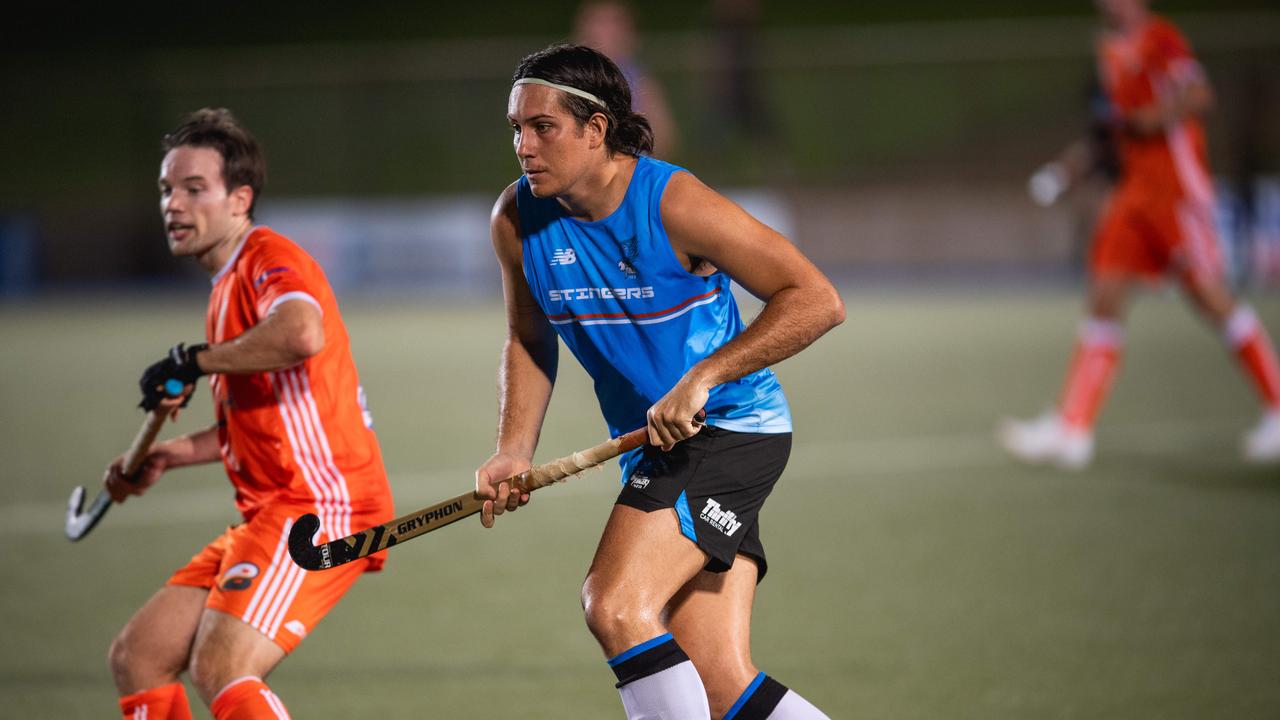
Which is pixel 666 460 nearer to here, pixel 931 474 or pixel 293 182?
pixel 931 474

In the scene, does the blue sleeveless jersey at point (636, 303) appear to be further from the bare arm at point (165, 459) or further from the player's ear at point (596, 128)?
the bare arm at point (165, 459)

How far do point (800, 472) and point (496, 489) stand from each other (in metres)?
4.88

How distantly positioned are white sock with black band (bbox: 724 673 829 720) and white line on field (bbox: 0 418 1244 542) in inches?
159

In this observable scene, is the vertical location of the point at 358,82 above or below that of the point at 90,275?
above

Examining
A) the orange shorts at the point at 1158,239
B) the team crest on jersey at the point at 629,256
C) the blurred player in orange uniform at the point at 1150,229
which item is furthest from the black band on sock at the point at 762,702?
the orange shorts at the point at 1158,239

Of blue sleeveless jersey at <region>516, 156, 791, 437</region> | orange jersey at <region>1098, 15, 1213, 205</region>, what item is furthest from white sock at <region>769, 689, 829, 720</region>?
orange jersey at <region>1098, 15, 1213, 205</region>

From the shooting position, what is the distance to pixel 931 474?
7.96 m

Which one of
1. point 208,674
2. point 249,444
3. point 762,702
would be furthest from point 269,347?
point 762,702

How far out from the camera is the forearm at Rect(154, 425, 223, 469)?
4008mm

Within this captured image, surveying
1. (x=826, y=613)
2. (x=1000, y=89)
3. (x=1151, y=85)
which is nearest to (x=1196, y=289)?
(x=1151, y=85)

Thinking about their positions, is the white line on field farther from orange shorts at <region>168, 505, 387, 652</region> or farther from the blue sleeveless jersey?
the blue sleeveless jersey

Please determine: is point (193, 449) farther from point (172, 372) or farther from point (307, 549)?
point (307, 549)

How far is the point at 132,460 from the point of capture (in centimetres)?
401

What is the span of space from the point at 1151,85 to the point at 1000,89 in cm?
1252
